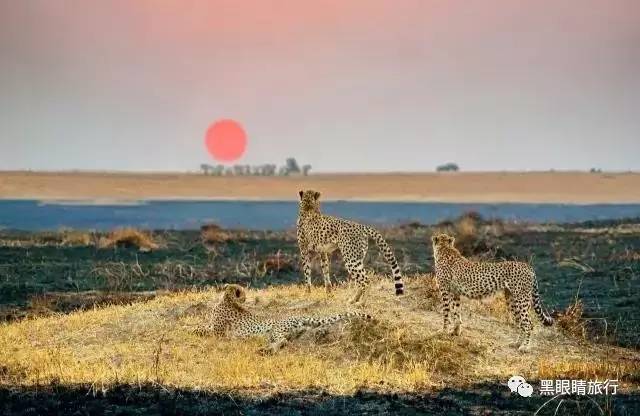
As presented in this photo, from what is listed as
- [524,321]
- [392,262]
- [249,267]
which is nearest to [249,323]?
[392,262]

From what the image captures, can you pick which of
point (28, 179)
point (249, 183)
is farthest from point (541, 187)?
point (28, 179)

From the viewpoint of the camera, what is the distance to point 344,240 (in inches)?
459

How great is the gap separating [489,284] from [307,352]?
1.89 m

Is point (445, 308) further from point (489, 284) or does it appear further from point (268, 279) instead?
point (268, 279)

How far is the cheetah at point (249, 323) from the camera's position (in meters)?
10.5

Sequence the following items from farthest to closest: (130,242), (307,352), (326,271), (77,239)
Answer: (77,239) < (130,242) < (326,271) < (307,352)

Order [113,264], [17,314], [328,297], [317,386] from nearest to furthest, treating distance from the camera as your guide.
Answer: [317,386], [328,297], [17,314], [113,264]

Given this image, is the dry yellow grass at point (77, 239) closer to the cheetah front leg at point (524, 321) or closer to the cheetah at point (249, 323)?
the cheetah at point (249, 323)

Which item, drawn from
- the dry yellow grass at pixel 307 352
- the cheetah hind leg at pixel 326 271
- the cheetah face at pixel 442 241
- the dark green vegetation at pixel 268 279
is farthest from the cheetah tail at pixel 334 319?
the dark green vegetation at pixel 268 279

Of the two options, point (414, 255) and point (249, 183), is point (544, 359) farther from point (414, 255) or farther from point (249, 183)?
point (249, 183)

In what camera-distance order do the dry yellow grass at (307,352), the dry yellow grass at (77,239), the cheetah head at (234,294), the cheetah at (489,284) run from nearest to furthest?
the dry yellow grass at (307,352)
the cheetah at (489,284)
the cheetah head at (234,294)
the dry yellow grass at (77,239)

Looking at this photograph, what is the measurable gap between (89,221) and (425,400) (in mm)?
43041

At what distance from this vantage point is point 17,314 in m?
14.2

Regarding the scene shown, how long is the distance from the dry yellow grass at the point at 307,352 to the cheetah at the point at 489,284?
0.28 meters
